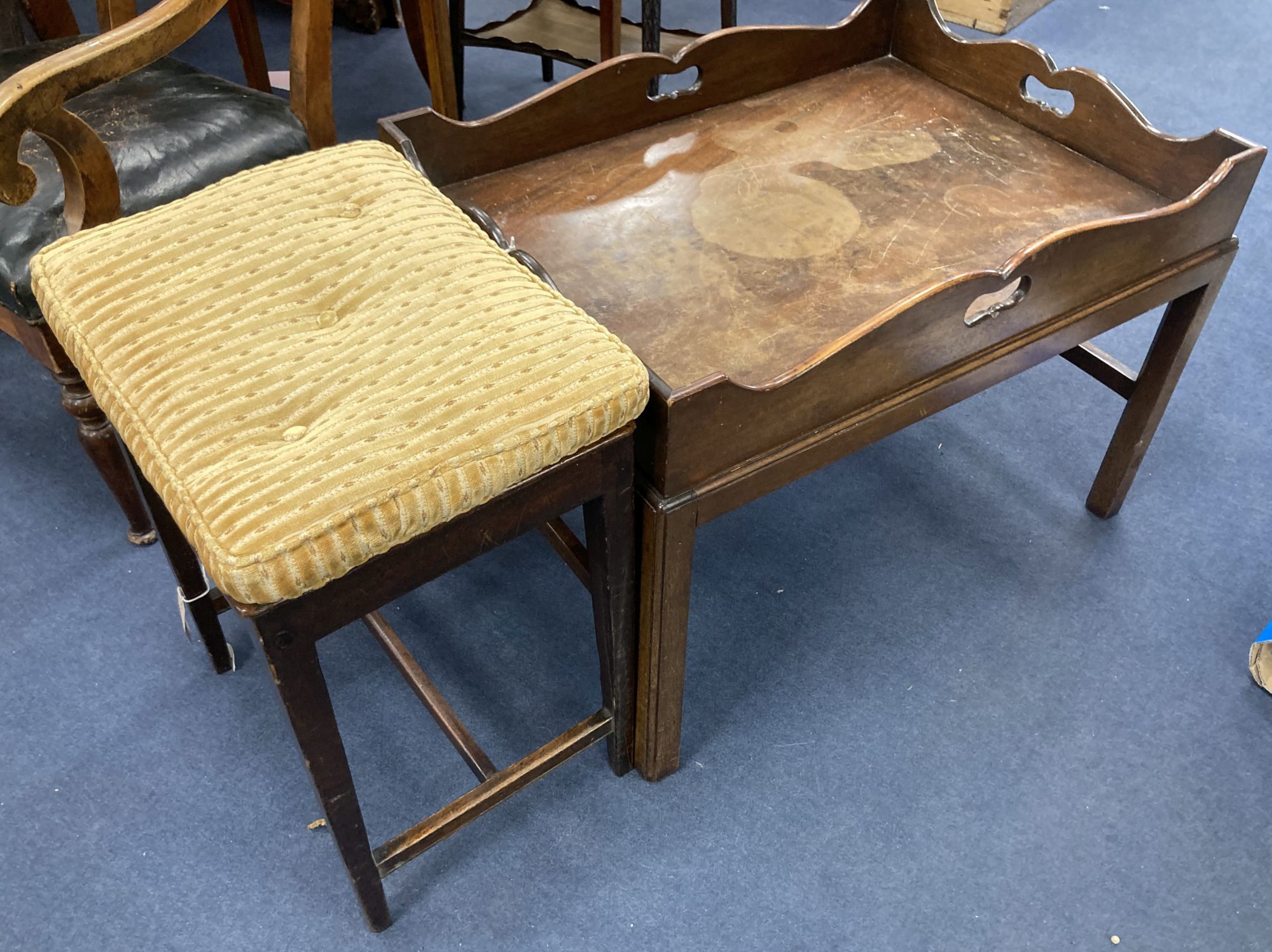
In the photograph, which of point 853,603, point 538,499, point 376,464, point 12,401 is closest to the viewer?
point 376,464

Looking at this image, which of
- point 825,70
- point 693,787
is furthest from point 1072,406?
point 693,787

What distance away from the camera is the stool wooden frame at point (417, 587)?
778 mm

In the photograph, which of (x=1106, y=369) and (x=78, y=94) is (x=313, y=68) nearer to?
(x=78, y=94)

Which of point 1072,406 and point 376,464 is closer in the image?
point 376,464

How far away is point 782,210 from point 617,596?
19.8 inches

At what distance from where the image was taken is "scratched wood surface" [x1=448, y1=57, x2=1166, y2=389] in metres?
1.07

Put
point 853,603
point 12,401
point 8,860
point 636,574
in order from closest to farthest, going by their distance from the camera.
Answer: point 636,574 < point 8,860 < point 853,603 < point 12,401

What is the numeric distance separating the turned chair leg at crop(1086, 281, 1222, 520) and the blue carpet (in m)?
0.06

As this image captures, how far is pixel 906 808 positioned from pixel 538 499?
61 centimetres

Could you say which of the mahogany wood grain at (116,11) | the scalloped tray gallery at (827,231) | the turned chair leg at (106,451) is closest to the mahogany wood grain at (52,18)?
the mahogany wood grain at (116,11)

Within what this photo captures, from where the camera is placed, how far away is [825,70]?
1458mm

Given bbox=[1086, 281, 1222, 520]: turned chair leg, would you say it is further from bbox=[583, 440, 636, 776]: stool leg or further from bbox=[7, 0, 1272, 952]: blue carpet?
bbox=[583, 440, 636, 776]: stool leg

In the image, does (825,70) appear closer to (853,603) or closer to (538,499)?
(853,603)

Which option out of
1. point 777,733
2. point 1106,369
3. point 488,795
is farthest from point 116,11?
point 1106,369
